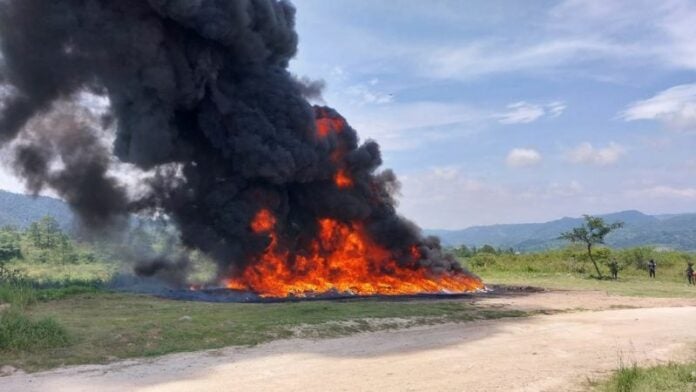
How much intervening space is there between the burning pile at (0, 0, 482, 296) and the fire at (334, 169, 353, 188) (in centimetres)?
11

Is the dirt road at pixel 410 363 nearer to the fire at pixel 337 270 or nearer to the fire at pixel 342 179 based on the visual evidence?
the fire at pixel 337 270

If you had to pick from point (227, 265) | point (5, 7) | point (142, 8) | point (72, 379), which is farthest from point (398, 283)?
point (5, 7)

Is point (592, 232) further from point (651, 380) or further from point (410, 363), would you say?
point (651, 380)

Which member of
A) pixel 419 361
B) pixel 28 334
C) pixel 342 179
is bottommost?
pixel 419 361

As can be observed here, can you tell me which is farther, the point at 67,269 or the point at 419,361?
the point at 67,269

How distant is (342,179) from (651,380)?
90.7ft

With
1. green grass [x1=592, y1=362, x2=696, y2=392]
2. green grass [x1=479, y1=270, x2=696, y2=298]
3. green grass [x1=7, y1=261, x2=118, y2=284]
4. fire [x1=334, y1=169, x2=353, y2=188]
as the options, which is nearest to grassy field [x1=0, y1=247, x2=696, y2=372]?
green grass [x1=479, y1=270, x2=696, y2=298]

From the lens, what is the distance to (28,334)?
50.1 feet

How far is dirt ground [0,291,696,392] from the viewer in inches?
477

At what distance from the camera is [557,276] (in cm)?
4712

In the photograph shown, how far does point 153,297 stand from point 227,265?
627 centimetres

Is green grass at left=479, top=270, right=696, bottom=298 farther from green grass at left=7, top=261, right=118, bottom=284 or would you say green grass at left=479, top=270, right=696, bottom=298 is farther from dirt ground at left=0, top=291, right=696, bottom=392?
green grass at left=7, top=261, right=118, bottom=284

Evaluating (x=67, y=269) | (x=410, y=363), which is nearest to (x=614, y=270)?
(x=410, y=363)

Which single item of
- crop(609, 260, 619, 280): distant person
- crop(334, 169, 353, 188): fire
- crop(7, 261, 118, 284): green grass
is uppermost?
crop(334, 169, 353, 188): fire
